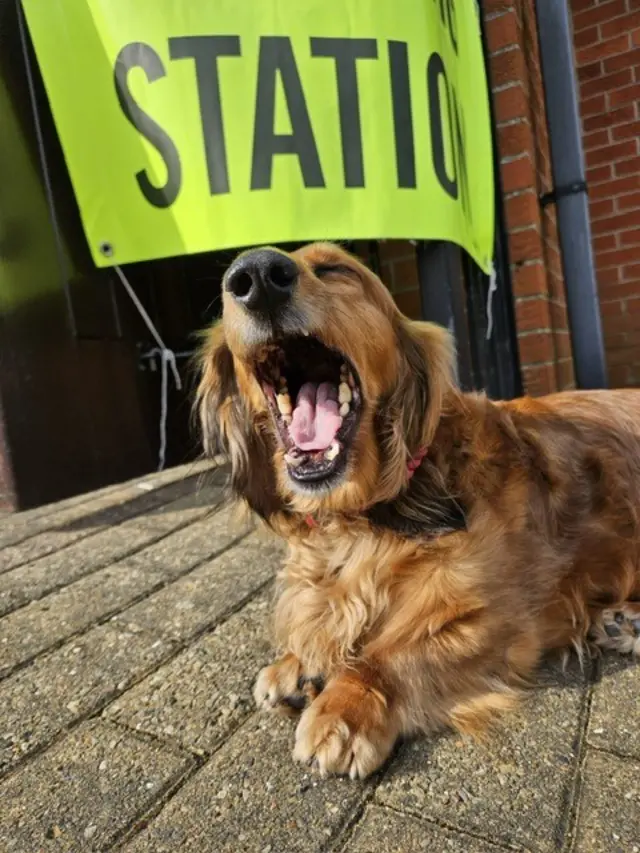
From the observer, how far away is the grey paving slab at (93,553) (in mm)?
2299

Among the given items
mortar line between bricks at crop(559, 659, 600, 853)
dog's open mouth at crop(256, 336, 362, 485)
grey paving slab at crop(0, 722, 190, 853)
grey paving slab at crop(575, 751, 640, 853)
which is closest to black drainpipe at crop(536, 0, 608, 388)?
dog's open mouth at crop(256, 336, 362, 485)

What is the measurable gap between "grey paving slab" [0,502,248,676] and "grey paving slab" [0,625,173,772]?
3.2 inches

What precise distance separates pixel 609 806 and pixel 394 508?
788 mm

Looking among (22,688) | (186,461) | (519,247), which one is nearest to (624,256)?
(519,247)

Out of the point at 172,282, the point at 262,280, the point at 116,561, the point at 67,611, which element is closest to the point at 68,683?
the point at 67,611

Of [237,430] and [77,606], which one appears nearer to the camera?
[237,430]

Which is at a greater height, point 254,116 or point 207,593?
point 254,116

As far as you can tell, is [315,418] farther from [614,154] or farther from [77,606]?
[614,154]

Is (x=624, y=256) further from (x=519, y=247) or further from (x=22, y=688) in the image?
(x=22, y=688)

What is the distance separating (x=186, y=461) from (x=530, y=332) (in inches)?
98.6

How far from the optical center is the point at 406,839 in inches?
42.3

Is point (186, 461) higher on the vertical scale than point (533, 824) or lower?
higher

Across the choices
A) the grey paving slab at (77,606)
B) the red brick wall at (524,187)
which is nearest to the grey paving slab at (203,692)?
the grey paving slab at (77,606)

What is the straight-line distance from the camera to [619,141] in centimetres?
442
